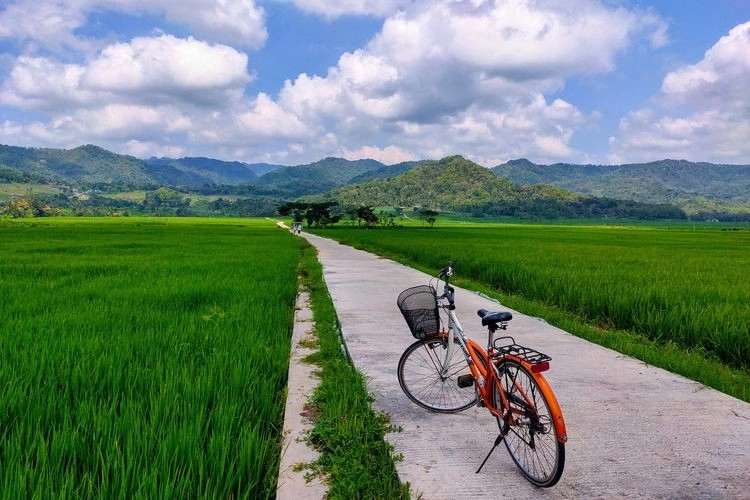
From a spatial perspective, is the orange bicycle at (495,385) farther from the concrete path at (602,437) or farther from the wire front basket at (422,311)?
the concrete path at (602,437)

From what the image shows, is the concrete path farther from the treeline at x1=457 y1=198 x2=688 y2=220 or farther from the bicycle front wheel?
the treeline at x1=457 y1=198 x2=688 y2=220

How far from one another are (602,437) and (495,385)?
1012 mm

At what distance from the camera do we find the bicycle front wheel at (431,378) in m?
3.95

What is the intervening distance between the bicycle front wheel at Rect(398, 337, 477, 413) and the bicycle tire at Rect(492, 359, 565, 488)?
871 millimetres

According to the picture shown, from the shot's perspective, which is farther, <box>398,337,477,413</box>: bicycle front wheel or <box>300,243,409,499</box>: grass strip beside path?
<box>398,337,477,413</box>: bicycle front wheel

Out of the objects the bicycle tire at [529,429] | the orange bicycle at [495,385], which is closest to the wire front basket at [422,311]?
the orange bicycle at [495,385]

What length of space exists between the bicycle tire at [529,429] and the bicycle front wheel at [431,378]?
87 centimetres

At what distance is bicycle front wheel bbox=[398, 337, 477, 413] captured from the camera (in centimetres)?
395

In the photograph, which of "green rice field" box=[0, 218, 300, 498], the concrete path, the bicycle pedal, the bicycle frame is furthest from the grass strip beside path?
the bicycle frame

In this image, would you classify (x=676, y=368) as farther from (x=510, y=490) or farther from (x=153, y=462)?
(x=153, y=462)

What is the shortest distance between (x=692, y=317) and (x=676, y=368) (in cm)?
203

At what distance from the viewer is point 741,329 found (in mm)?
5957

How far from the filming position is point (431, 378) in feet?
13.8

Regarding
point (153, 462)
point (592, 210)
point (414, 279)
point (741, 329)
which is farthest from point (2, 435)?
point (592, 210)
